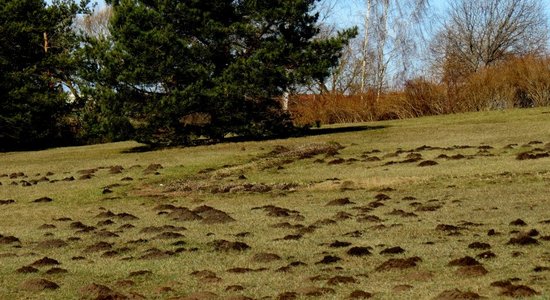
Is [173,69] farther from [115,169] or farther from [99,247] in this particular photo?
[99,247]

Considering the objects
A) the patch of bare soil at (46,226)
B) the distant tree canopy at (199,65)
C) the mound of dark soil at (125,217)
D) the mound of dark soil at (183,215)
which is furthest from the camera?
the distant tree canopy at (199,65)

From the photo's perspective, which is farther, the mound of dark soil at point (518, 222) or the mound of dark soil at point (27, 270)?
the mound of dark soil at point (518, 222)

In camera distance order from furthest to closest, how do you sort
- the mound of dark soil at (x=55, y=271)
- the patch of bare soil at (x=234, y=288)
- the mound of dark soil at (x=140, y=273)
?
the mound of dark soil at (x=55, y=271), the mound of dark soil at (x=140, y=273), the patch of bare soil at (x=234, y=288)

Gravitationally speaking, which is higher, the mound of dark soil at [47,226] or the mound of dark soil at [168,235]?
the mound of dark soil at [168,235]

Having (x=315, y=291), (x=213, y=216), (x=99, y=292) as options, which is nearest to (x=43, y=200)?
(x=213, y=216)

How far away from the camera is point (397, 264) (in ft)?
34.6

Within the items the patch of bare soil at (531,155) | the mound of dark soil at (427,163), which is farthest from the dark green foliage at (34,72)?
the patch of bare soil at (531,155)

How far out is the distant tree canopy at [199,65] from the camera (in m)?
35.8

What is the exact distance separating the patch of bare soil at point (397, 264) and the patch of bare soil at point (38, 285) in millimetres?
3981

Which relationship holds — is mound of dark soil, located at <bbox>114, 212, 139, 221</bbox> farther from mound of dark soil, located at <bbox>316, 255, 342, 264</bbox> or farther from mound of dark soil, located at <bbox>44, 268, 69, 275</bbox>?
mound of dark soil, located at <bbox>316, 255, 342, 264</bbox>

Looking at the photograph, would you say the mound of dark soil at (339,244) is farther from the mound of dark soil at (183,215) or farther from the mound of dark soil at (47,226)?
the mound of dark soil at (47,226)

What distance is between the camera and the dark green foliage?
4494cm

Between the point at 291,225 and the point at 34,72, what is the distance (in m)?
36.3

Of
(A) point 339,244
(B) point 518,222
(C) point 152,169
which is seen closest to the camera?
(A) point 339,244
